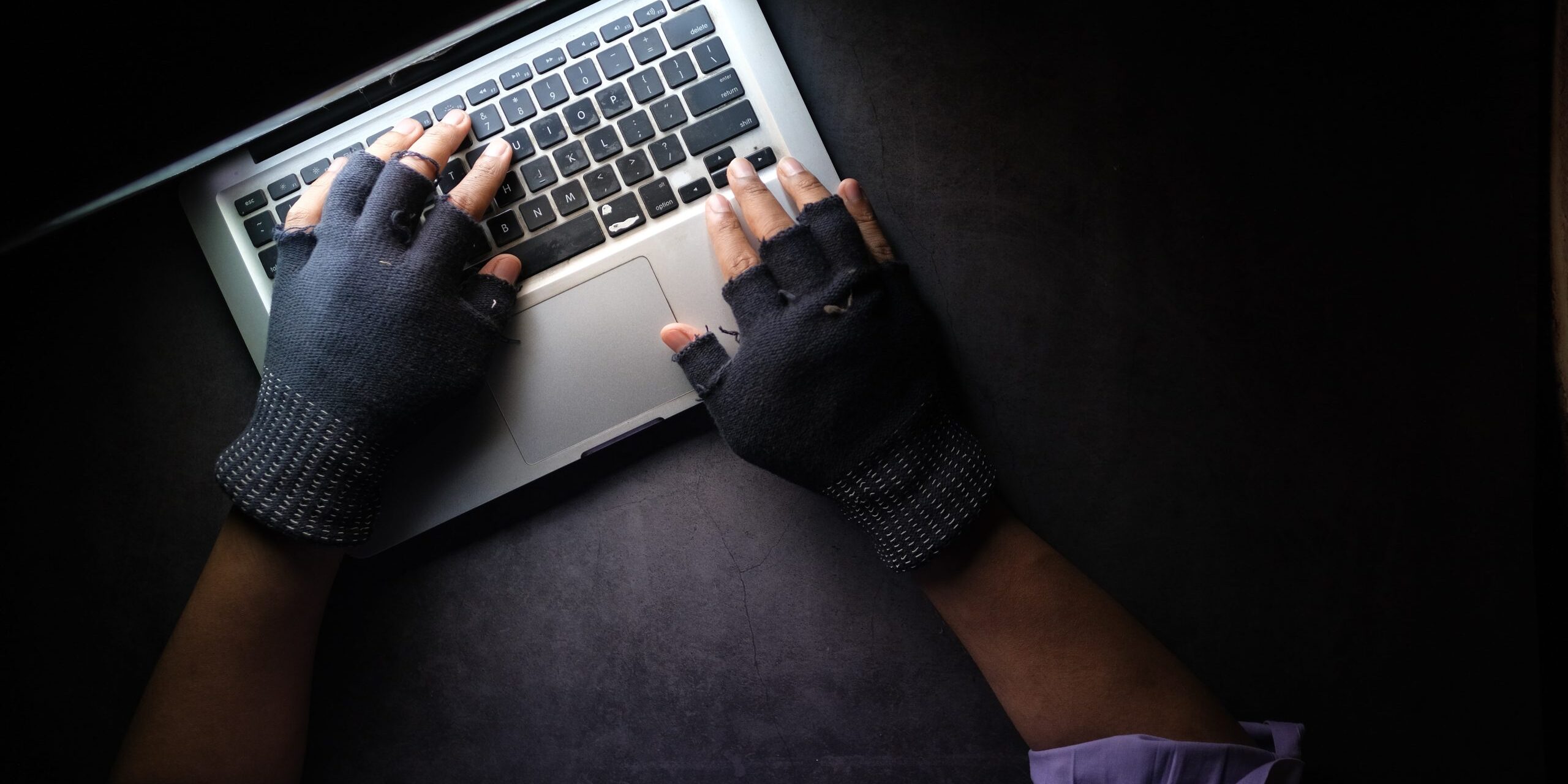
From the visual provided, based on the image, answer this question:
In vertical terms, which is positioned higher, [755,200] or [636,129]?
[636,129]

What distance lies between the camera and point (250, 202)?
0.72 meters

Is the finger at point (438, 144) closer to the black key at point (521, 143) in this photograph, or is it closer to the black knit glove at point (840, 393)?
the black key at point (521, 143)

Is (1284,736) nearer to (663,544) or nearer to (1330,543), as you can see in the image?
(1330,543)

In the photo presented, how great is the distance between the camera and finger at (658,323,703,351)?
714 millimetres

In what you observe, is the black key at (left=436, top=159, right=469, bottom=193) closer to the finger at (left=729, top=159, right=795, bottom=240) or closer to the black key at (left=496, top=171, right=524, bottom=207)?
the black key at (left=496, top=171, right=524, bottom=207)

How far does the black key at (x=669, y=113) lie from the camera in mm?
708

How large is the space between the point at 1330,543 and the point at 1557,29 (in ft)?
1.75

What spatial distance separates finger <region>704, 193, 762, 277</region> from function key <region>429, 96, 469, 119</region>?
0.25 metres

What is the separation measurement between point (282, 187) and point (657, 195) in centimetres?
36

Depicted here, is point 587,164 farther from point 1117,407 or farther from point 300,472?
point 1117,407

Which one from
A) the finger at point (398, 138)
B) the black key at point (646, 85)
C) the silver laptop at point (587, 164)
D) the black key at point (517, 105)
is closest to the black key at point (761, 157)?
the silver laptop at point (587, 164)

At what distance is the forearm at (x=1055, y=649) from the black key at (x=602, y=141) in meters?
0.51

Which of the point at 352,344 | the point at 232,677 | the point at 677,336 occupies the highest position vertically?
the point at 352,344

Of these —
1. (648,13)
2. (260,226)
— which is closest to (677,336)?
(648,13)
